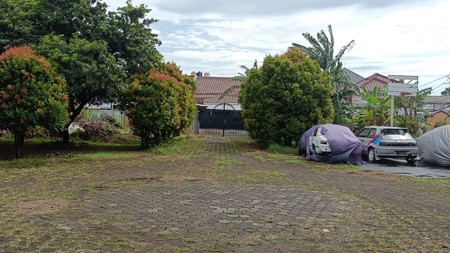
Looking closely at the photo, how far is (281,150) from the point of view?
66.1 ft

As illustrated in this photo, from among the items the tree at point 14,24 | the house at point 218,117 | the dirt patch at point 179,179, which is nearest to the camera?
the dirt patch at point 179,179

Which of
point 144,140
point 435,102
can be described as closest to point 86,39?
point 144,140

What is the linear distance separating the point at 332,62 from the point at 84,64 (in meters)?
14.9

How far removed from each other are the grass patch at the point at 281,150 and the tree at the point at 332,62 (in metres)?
5.20

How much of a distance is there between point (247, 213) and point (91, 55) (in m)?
10.2

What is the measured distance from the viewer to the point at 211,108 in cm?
3725

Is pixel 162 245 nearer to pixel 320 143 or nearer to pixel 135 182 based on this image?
pixel 135 182

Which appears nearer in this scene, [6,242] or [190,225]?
[6,242]

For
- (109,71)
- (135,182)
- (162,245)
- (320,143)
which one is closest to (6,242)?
(162,245)

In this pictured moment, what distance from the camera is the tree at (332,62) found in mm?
23922

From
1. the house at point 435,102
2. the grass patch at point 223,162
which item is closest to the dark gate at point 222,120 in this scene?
the grass patch at point 223,162

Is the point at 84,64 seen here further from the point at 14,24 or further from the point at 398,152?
the point at 398,152

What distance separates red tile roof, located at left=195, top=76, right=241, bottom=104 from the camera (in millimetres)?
40331

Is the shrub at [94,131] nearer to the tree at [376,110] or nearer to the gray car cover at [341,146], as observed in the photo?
the gray car cover at [341,146]
